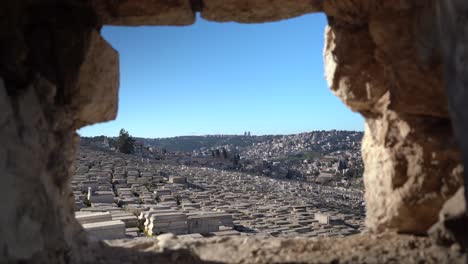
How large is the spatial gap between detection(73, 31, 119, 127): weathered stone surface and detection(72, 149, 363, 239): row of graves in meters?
1.76

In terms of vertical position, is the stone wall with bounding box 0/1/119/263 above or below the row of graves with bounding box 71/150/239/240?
above

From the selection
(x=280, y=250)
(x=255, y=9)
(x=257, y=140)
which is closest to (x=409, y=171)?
(x=280, y=250)

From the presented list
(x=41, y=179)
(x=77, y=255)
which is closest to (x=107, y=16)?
(x=41, y=179)

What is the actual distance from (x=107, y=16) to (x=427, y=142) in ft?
11.1

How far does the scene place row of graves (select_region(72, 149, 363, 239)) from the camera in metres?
8.52

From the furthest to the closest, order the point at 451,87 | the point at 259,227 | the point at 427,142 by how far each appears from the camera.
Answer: the point at 259,227 < the point at 427,142 < the point at 451,87

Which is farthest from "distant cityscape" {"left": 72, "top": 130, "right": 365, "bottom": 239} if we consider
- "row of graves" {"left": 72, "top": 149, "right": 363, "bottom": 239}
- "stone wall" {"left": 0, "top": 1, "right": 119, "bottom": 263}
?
"stone wall" {"left": 0, "top": 1, "right": 119, "bottom": 263}

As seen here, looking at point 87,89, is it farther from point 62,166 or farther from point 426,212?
point 426,212

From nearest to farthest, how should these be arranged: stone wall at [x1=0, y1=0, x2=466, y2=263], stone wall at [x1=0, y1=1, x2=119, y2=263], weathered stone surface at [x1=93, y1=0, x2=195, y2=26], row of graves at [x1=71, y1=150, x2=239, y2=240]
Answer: stone wall at [x1=0, y1=1, x2=119, y2=263] → stone wall at [x1=0, y1=0, x2=466, y2=263] → weathered stone surface at [x1=93, y1=0, x2=195, y2=26] → row of graves at [x1=71, y1=150, x2=239, y2=240]

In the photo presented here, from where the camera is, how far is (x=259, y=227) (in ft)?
35.7

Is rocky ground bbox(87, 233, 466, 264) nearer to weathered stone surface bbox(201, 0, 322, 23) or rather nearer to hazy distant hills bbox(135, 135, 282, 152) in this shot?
weathered stone surface bbox(201, 0, 322, 23)

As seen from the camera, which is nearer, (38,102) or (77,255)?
(38,102)

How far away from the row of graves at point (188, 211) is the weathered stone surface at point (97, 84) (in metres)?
1.76

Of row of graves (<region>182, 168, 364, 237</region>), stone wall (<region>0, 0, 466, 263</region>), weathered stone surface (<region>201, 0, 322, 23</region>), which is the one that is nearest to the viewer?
stone wall (<region>0, 0, 466, 263</region>)
